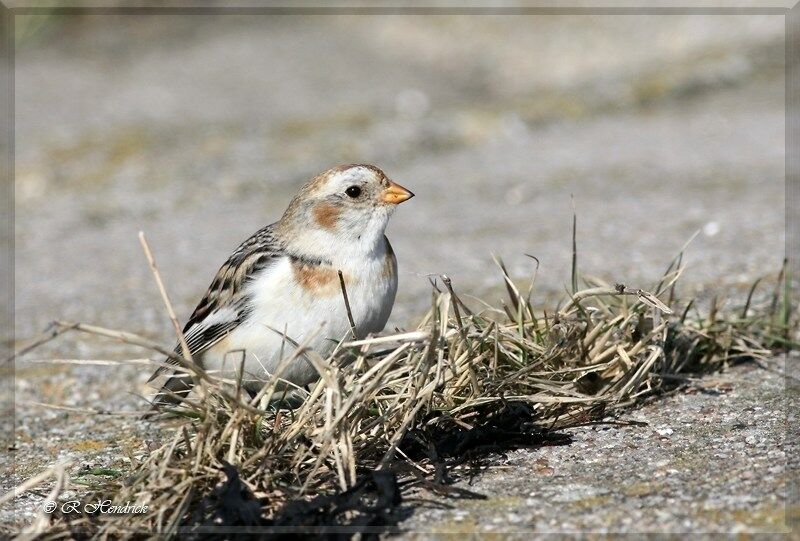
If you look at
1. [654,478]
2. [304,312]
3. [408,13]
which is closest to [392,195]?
[304,312]

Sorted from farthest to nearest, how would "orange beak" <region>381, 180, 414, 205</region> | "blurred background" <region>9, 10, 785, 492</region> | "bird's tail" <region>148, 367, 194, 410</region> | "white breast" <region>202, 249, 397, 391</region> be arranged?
1. "blurred background" <region>9, 10, 785, 492</region>
2. "orange beak" <region>381, 180, 414, 205</region>
3. "white breast" <region>202, 249, 397, 391</region>
4. "bird's tail" <region>148, 367, 194, 410</region>

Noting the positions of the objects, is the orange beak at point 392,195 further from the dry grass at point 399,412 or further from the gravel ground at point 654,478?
the gravel ground at point 654,478

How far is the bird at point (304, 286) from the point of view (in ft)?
10.8

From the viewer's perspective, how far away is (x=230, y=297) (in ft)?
12.2

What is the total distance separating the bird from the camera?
3.30 metres

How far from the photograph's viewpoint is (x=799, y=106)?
7340 millimetres

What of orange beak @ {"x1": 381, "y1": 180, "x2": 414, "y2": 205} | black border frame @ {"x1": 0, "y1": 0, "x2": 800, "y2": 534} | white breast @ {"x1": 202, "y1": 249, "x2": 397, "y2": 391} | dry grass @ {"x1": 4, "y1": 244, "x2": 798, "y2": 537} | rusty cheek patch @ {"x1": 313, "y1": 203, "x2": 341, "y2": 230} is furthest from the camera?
orange beak @ {"x1": 381, "y1": 180, "x2": 414, "y2": 205}

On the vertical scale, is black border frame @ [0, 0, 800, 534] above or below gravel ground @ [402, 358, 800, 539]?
above

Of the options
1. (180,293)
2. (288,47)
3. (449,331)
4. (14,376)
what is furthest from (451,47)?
(449,331)

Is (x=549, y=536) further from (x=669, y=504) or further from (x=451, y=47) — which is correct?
(x=451, y=47)

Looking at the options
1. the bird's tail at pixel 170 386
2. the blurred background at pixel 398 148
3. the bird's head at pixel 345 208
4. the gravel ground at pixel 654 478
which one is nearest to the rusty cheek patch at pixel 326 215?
the bird's head at pixel 345 208

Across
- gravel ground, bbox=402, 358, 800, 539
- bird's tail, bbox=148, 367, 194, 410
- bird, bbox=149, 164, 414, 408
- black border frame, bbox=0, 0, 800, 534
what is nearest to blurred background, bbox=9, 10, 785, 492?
black border frame, bbox=0, 0, 800, 534

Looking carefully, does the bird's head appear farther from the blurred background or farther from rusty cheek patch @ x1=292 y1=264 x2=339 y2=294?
the blurred background

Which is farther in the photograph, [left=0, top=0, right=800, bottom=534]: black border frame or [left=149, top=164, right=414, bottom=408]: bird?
[left=149, top=164, right=414, bottom=408]: bird
